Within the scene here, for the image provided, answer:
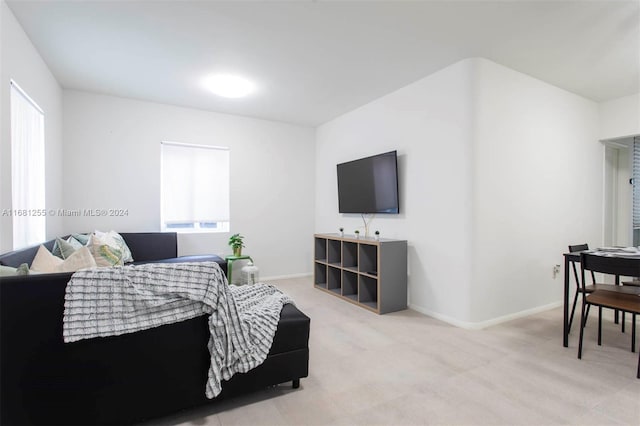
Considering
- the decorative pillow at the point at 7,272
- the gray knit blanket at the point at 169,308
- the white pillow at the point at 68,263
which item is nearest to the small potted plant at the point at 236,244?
the white pillow at the point at 68,263

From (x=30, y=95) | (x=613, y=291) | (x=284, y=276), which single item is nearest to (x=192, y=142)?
(x=30, y=95)

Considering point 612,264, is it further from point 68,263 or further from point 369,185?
point 68,263

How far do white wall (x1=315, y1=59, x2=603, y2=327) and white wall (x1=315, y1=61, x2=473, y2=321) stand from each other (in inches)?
0.4

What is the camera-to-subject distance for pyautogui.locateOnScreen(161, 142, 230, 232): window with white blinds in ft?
14.3

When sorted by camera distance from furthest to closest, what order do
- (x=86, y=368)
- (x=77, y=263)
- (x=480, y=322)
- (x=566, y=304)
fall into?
(x=480, y=322) < (x=566, y=304) < (x=77, y=263) < (x=86, y=368)

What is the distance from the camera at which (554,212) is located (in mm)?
3578

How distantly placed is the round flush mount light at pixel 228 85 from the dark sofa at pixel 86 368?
2.68 m

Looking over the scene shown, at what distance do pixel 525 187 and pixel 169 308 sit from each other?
11.6ft

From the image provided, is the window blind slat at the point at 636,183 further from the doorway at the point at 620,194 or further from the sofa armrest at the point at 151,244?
the sofa armrest at the point at 151,244

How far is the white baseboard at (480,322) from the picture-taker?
9.61ft

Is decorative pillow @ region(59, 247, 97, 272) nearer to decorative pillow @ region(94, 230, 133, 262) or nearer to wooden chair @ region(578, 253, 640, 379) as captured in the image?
decorative pillow @ region(94, 230, 133, 262)

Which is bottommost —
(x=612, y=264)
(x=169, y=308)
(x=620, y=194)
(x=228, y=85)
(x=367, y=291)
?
Answer: (x=367, y=291)

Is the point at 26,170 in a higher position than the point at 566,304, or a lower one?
higher

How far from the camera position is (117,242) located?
345 centimetres
